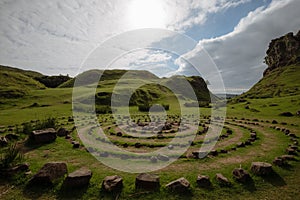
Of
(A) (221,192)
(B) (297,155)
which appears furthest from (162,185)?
(B) (297,155)

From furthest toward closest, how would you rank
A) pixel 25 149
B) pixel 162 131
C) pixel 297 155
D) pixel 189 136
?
pixel 162 131 → pixel 189 136 → pixel 25 149 → pixel 297 155

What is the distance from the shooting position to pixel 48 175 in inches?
277

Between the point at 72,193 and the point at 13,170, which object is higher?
the point at 13,170

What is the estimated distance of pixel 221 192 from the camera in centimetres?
648

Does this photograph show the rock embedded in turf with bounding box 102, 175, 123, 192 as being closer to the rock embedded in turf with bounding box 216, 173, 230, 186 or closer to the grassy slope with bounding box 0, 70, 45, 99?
the rock embedded in turf with bounding box 216, 173, 230, 186

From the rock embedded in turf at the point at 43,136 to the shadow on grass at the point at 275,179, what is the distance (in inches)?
502

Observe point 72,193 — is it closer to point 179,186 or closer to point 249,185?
point 179,186

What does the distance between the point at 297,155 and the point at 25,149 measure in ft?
50.5

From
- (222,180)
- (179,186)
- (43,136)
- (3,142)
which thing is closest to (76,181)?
(179,186)

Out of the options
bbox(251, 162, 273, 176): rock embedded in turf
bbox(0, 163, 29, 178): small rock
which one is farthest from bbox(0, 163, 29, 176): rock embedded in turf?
bbox(251, 162, 273, 176): rock embedded in turf

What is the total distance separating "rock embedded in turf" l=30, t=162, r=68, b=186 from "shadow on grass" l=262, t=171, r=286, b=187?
8.18 m

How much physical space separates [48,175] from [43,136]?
6.69 metres

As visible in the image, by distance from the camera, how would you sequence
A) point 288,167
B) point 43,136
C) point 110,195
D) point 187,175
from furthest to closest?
point 43,136
point 288,167
point 187,175
point 110,195

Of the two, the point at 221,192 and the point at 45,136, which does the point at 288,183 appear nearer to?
the point at 221,192
